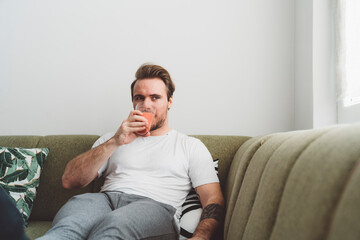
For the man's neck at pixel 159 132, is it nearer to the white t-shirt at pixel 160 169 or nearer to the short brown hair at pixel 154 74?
the white t-shirt at pixel 160 169

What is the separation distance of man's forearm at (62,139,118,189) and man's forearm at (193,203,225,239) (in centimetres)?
59

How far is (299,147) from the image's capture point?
0.69 meters

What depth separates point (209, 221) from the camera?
1.18m

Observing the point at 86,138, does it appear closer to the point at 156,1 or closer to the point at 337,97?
the point at 156,1

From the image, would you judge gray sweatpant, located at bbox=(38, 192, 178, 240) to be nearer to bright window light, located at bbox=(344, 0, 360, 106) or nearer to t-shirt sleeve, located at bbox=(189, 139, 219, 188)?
t-shirt sleeve, located at bbox=(189, 139, 219, 188)

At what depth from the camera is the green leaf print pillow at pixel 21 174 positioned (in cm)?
149

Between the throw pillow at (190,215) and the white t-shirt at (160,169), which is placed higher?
the white t-shirt at (160,169)

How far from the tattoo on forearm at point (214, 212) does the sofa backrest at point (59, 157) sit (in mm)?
381

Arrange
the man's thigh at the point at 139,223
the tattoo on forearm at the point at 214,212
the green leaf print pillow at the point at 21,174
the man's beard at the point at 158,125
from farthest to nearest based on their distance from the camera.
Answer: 1. the man's beard at the point at 158,125
2. the green leaf print pillow at the point at 21,174
3. the tattoo on forearm at the point at 214,212
4. the man's thigh at the point at 139,223

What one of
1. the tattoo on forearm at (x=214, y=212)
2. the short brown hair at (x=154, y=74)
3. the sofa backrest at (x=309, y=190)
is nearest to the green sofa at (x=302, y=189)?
the sofa backrest at (x=309, y=190)

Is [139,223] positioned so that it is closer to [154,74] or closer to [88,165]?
[88,165]

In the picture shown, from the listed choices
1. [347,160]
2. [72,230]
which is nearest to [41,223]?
[72,230]

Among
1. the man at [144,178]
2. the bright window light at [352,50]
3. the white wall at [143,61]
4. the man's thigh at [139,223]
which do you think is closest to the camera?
the man's thigh at [139,223]

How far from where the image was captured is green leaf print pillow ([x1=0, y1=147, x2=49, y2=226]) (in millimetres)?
1494
